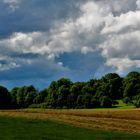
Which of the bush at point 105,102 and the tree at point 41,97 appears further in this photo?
the tree at point 41,97

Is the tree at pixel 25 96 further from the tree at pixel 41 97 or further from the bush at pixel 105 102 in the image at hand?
the bush at pixel 105 102

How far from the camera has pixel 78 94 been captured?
167 meters

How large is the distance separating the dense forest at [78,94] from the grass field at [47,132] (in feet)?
296

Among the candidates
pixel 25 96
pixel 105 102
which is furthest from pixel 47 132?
pixel 25 96

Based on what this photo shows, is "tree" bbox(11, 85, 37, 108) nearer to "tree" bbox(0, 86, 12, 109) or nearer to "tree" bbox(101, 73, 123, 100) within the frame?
"tree" bbox(0, 86, 12, 109)

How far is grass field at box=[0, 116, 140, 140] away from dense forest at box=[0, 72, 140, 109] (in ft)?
296

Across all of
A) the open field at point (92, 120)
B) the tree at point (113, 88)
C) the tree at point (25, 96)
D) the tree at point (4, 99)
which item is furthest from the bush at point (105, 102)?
the open field at point (92, 120)

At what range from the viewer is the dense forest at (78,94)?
154 meters

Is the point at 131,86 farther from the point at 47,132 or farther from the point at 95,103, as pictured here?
the point at 47,132

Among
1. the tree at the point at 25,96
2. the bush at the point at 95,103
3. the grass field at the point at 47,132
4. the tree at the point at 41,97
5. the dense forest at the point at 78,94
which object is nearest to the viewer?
the grass field at the point at 47,132

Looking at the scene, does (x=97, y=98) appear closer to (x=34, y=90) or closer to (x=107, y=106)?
(x=107, y=106)

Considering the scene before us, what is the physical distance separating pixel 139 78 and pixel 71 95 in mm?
33805

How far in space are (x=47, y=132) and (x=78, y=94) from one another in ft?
392

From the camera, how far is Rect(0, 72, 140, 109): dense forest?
507ft
